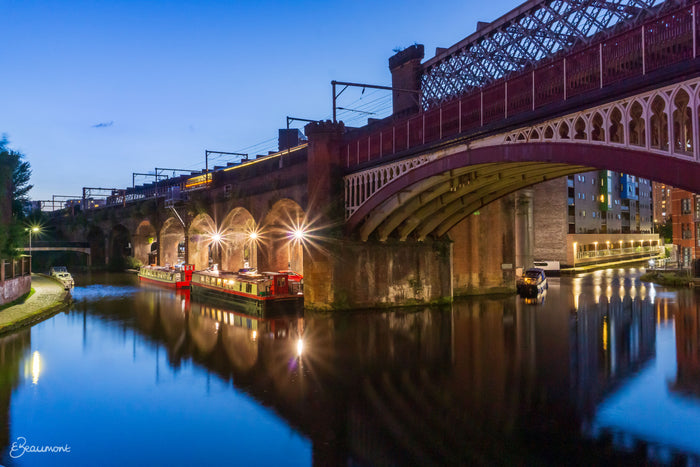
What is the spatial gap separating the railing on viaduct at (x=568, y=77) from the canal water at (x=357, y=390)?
26.6ft

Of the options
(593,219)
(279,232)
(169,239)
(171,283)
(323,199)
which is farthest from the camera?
(593,219)

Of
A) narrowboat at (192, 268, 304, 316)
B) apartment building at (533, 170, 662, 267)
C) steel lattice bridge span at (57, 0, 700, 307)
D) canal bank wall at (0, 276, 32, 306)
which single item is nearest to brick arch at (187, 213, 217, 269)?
steel lattice bridge span at (57, 0, 700, 307)

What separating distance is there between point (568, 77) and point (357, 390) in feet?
35.8

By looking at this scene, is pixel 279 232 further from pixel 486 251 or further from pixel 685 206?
pixel 685 206

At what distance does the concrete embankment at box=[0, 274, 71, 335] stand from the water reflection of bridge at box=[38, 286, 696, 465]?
3.40 m

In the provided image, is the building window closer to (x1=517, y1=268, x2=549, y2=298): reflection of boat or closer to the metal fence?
(x1=517, y1=268, x2=549, y2=298): reflection of boat

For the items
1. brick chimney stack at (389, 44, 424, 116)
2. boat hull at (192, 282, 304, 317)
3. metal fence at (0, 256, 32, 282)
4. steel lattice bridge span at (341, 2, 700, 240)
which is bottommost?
boat hull at (192, 282, 304, 317)

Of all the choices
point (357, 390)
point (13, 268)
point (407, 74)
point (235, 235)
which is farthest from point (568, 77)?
point (235, 235)

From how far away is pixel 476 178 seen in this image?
22.7 m

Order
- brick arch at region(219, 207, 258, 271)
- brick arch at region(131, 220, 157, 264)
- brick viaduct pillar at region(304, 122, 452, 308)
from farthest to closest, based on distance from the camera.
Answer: brick arch at region(131, 220, 157, 264), brick arch at region(219, 207, 258, 271), brick viaduct pillar at region(304, 122, 452, 308)

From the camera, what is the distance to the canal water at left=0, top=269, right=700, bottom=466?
10.8 m

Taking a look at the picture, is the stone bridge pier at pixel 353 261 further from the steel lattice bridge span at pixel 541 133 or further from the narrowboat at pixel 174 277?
the narrowboat at pixel 174 277

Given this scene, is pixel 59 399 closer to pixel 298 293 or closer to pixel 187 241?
pixel 298 293

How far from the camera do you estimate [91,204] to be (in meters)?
85.2
